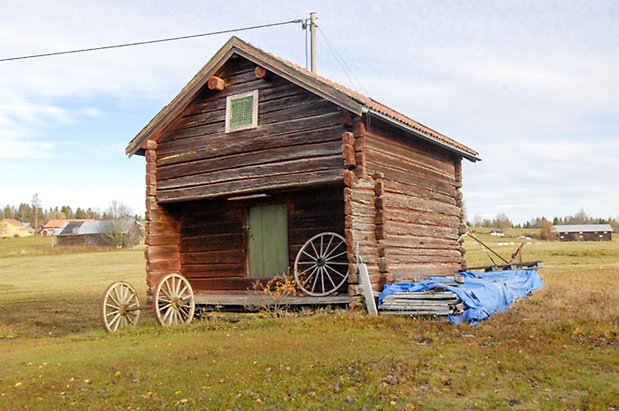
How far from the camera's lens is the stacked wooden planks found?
1234 centimetres

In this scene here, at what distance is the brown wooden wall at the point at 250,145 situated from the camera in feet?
48.1

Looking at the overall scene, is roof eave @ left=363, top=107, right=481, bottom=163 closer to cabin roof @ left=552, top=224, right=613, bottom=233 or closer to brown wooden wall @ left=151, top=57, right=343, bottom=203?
brown wooden wall @ left=151, top=57, right=343, bottom=203

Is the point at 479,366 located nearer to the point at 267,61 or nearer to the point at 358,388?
the point at 358,388

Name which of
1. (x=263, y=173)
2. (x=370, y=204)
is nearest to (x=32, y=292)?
(x=263, y=173)

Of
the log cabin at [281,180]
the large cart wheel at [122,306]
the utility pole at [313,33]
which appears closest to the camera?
the log cabin at [281,180]

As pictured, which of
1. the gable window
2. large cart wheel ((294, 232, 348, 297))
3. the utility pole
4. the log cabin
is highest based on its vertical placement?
the utility pole

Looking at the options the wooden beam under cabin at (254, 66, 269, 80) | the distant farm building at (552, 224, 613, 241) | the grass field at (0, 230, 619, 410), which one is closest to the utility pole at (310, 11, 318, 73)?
the wooden beam under cabin at (254, 66, 269, 80)

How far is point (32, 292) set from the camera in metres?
32.0

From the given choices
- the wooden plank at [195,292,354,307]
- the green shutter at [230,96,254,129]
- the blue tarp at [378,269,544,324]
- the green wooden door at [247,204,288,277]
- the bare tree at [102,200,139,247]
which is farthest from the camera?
the bare tree at [102,200,139,247]

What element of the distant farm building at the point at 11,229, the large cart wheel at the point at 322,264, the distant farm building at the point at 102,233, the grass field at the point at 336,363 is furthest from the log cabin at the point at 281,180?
the distant farm building at the point at 11,229

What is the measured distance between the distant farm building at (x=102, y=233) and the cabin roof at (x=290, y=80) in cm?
7574

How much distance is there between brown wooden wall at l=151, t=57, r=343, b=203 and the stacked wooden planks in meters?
3.16

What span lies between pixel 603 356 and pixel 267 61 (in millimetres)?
10451

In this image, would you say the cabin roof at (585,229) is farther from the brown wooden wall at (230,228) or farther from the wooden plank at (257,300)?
the wooden plank at (257,300)
